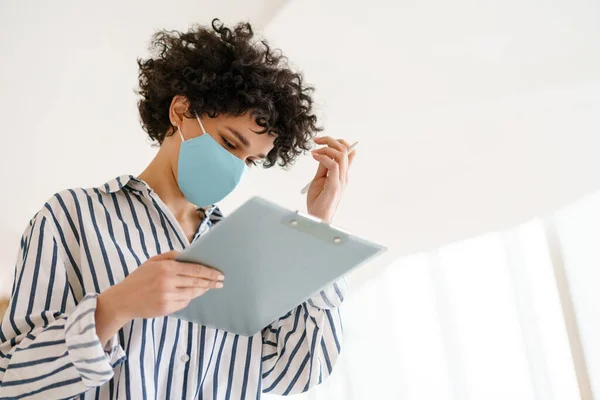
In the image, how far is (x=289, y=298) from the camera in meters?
0.89

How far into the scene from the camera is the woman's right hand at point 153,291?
0.71m

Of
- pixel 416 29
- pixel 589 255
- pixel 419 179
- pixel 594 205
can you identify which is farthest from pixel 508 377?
pixel 416 29

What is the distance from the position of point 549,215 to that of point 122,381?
1.30 meters

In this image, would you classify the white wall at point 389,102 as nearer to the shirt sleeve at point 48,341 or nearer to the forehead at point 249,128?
the forehead at point 249,128

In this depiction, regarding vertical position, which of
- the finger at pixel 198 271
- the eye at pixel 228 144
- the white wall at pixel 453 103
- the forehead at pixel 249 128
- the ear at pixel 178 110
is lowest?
the finger at pixel 198 271

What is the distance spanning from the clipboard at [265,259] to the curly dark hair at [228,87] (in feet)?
1.32

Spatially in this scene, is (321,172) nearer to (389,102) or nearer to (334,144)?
(334,144)

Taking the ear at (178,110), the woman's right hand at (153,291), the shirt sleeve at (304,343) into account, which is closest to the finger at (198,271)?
the woman's right hand at (153,291)

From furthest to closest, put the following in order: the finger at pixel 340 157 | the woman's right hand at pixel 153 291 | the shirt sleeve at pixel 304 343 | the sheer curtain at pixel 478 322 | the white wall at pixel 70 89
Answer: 1. the white wall at pixel 70 89
2. the sheer curtain at pixel 478 322
3. the finger at pixel 340 157
4. the shirt sleeve at pixel 304 343
5. the woman's right hand at pixel 153 291

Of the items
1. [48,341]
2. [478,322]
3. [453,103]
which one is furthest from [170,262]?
[453,103]

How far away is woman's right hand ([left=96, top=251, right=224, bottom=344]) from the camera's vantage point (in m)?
0.71

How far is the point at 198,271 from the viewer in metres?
0.74

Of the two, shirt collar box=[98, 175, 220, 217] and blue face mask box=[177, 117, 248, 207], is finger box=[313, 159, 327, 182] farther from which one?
shirt collar box=[98, 175, 220, 217]

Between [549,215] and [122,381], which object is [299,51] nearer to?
[549,215]
